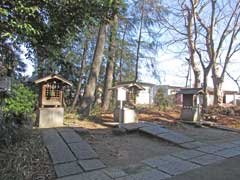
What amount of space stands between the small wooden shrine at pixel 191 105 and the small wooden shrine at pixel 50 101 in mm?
5795

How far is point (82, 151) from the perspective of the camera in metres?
5.71

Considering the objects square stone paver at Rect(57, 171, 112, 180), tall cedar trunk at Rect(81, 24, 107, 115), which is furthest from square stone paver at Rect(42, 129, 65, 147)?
tall cedar trunk at Rect(81, 24, 107, 115)

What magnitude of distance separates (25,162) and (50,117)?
15.7 feet

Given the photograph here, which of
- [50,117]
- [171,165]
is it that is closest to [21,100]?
[50,117]

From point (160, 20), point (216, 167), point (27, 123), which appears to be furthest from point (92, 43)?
point (216, 167)

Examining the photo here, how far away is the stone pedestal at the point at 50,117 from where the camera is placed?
30.4ft

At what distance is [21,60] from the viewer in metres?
12.4

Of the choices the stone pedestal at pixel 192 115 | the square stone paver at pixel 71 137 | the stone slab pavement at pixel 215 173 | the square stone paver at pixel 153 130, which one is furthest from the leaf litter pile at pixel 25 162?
the stone pedestal at pixel 192 115

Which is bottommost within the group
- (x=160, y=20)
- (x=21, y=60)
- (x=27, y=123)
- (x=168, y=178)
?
(x=168, y=178)

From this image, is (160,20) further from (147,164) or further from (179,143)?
(147,164)

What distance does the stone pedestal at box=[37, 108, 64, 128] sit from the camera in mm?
9266

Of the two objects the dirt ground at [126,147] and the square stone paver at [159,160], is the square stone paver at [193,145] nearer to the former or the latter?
the dirt ground at [126,147]

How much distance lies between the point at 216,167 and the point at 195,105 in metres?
6.88

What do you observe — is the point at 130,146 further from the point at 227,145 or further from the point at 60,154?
the point at 227,145
